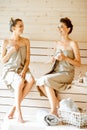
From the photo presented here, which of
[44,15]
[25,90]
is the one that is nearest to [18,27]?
[44,15]

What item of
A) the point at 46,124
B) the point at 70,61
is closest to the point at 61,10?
the point at 70,61

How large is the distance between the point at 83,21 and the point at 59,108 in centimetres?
133

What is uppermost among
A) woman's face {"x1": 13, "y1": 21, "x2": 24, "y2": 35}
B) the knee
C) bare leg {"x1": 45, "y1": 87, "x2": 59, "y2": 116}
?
woman's face {"x1": 13, "y1": 21, "x2": 24, "y2": 35}

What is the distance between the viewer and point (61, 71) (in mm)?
3891

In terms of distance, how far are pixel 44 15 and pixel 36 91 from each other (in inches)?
44.8

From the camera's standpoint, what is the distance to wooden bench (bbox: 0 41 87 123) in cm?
376

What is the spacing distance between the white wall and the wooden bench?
0.15 metres

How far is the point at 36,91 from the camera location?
3854 millimetres

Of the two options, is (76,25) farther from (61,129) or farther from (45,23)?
(61,129)

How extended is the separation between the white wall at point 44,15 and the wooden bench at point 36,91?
15 cm

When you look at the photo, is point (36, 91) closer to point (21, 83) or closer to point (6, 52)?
point (21, 83)

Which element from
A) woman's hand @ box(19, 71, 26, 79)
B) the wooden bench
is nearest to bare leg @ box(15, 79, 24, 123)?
woman's hand @ box(19, 71, 26, 79)

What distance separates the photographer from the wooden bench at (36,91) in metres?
3.76

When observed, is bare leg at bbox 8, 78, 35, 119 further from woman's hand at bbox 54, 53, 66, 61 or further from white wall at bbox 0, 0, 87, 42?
white wall at bbox 0, 0, 87, 42
